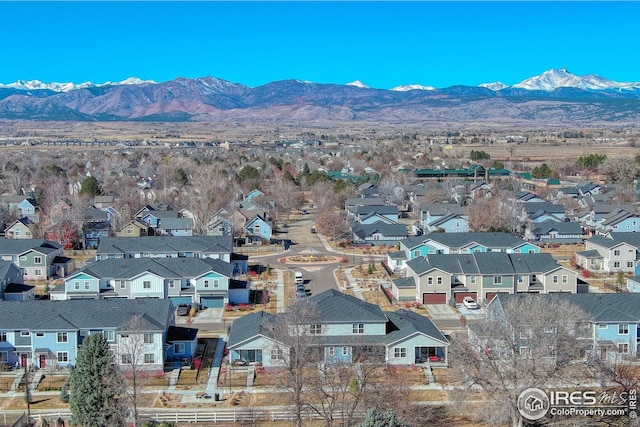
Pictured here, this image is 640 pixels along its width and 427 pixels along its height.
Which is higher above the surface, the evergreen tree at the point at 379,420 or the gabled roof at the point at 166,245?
the gabled roof at the point at 166,245

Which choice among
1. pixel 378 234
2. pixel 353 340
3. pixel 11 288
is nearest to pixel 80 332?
pixel 353 340

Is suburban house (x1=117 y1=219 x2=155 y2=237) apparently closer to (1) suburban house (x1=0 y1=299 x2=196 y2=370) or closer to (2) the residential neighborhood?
(2) the residential neighborhood

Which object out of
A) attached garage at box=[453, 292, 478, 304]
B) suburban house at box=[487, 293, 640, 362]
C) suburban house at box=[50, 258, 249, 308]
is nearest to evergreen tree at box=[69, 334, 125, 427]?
suburban house at box=[50, 258, 249, 308]

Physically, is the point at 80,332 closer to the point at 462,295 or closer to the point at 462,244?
the point at 462,295

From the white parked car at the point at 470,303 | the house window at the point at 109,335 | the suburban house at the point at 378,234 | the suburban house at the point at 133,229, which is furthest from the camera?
the suburban house at the point at 378,234

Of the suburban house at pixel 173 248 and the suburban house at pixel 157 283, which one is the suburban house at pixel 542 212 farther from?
the suburban house at pixel 157 283

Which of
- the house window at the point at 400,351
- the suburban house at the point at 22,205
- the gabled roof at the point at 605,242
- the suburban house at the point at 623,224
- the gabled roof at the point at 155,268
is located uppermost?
the suburban house at the point at 22,205

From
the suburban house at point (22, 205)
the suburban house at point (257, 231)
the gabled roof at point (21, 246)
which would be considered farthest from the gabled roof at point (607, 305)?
the suburban house at point (22, 205)
